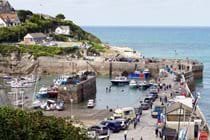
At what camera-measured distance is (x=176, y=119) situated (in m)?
34.8

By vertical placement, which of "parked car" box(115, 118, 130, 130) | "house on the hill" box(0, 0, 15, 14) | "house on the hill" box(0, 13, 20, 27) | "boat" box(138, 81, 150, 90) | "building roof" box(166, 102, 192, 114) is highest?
"house on the hill" box(0, 0, 15, 14)

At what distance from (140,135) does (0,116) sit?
1388 cm

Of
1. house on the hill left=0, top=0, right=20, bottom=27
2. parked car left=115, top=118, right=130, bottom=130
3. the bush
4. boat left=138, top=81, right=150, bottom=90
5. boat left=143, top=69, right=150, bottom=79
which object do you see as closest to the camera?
the bush

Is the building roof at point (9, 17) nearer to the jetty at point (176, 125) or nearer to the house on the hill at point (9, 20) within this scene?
the house on the hill at point (9, 20)

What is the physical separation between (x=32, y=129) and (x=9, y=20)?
84.5 m

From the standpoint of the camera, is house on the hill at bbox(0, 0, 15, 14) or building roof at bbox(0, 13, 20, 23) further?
house on the hill at bbox(0, 0, 15, 14)

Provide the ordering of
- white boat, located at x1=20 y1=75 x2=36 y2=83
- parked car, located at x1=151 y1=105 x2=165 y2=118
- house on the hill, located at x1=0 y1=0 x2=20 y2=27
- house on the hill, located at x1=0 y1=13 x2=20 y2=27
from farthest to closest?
house on the hill, located at x1=0 y1=0 x2=20 y2=27 → house on the hill, located at x1=0 y1=13 x2=20 y2=27 → white boat, located at x1=20 y1=75 x2=36 y2=83 → parked car, located at x1=151 y1=105 x2=165 y2=118

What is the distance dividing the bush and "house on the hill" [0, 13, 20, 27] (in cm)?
8089

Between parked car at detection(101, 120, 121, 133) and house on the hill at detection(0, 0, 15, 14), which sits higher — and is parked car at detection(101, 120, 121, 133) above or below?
below

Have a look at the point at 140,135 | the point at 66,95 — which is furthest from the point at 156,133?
the point at 66,95

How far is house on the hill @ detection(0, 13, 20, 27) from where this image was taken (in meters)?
103

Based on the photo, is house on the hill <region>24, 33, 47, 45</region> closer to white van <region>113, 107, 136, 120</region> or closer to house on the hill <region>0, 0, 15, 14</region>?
house on the hill <region>0, 0, 15, 14</region>

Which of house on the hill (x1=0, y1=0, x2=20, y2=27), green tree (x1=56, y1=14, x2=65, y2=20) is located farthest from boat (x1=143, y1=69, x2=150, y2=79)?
green tree (x1=56, y1=14, x2=65, y2=20)

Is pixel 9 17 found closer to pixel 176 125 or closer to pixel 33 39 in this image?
pixel 33 39
